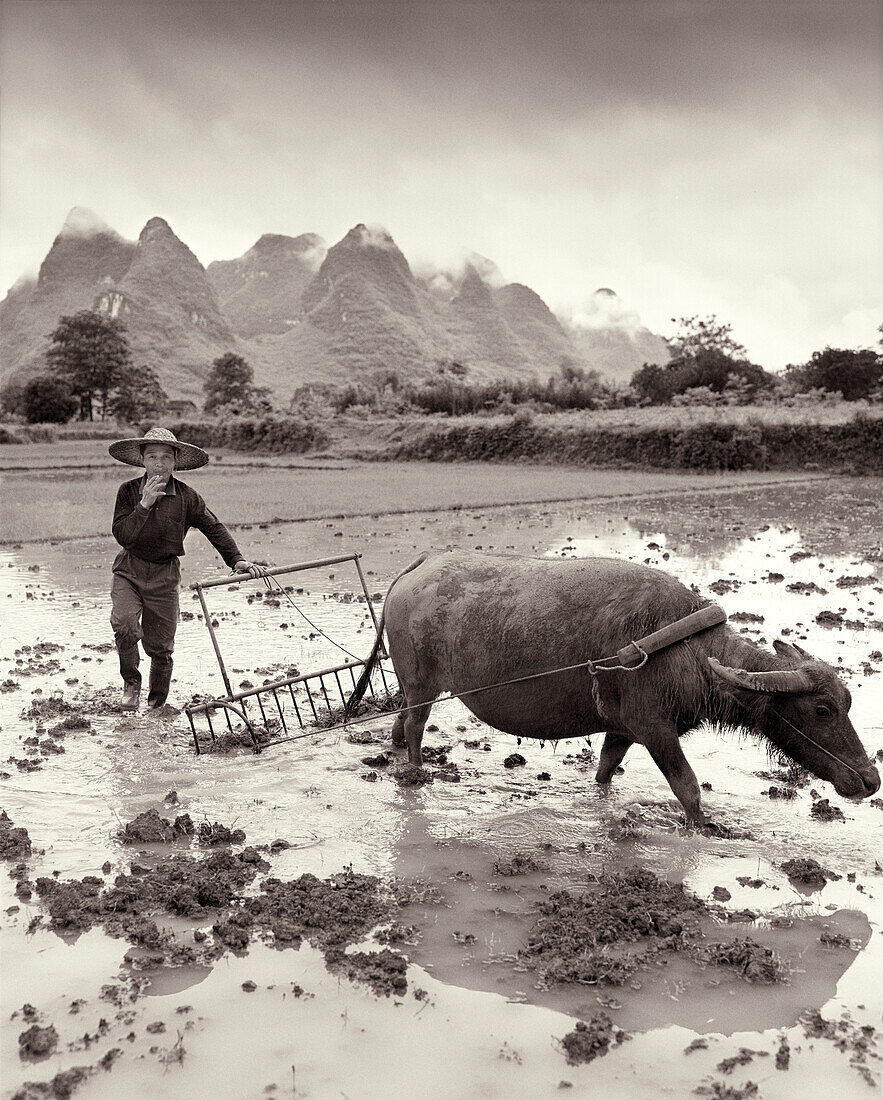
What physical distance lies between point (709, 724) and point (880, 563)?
8.63 meters

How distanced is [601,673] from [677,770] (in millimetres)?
537

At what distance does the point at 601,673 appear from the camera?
13.4 feet

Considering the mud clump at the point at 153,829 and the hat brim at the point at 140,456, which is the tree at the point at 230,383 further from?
the mud clump at the point at 153,829

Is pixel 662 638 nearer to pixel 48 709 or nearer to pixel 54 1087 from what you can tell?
pixel 54 1087

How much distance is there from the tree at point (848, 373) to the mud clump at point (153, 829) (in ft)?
144

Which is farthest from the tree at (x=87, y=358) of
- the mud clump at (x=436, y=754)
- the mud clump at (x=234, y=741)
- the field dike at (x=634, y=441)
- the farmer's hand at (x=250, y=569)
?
the mud clump at (x=436, y=754)

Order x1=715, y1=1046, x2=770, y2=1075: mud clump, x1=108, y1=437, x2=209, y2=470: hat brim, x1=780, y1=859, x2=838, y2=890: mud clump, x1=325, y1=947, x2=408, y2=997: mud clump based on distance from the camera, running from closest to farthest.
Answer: x1=715, y1=1046, x2=770, y2=1075: mud clump < x1=325, y1=947, x2=408, y2=997: mud clump < x1=780, y1=859, x2=838, y2=890: mud clump < x1=108, y1=437, x2=209, y2=470: hat brim

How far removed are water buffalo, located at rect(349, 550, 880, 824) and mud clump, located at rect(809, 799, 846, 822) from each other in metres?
0.41

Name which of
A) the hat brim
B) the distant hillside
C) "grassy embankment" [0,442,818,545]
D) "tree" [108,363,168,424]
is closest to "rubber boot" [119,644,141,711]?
the hat brim

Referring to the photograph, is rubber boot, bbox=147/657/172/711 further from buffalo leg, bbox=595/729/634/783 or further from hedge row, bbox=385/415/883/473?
hedge row, bbox=385/415/883/473

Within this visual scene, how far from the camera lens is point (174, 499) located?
5.70m

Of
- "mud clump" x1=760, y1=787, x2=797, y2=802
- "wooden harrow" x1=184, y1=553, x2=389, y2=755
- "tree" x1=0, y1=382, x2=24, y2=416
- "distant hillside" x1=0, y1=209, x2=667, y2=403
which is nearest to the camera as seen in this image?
"mud clump" x1=760, y1=787, x2=797, y2=802

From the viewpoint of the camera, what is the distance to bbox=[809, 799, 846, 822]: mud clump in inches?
166

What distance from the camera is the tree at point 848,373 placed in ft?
→ 144
